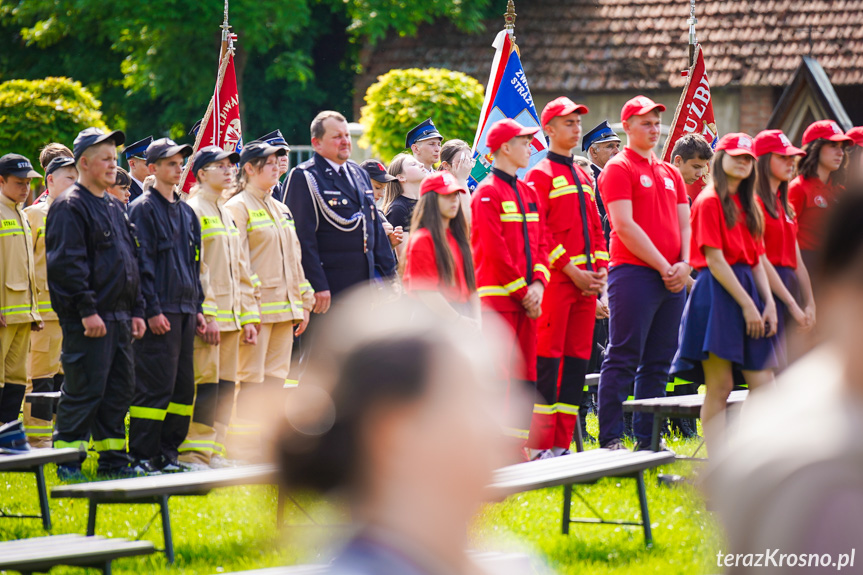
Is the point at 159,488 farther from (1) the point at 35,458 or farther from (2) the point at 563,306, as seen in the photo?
(2) the point at 563,306

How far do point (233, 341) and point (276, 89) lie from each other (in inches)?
874

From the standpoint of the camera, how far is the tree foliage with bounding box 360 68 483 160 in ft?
52.7

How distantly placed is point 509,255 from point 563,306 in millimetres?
593

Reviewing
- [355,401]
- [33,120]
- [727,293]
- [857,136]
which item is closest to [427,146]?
[857,136]

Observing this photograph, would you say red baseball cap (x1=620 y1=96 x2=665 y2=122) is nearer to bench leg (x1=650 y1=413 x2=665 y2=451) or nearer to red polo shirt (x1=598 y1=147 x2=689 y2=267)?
red polo shirt (x1=598 y1=147 x2=689 y2=267)

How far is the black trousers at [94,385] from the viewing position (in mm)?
7469

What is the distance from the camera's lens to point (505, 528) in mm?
5988

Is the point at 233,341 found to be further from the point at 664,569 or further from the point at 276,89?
the point at 276,89

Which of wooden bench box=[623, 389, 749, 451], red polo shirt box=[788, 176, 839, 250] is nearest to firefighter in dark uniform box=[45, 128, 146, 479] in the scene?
wooden bench box=[623, 389, 749, 451]

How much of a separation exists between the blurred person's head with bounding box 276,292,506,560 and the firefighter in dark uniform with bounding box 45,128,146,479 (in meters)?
6.03

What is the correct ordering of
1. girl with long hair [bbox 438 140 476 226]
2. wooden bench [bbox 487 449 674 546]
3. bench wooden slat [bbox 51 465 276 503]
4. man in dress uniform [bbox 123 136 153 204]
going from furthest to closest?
man in dress uniform [bbox 123 136 153 204] < girl with long hair [bbox 438 140 476 226] < wooden bench [bbox 487 449 674 546] < bench wooden slat [bbox 51 465 276 503]

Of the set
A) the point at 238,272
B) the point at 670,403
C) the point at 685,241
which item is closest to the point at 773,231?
the point at 685,241

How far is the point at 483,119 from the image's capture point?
1103 cm

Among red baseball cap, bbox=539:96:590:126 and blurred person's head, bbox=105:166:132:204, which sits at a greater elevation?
red baseball cap, bbox=539:96:590:126
